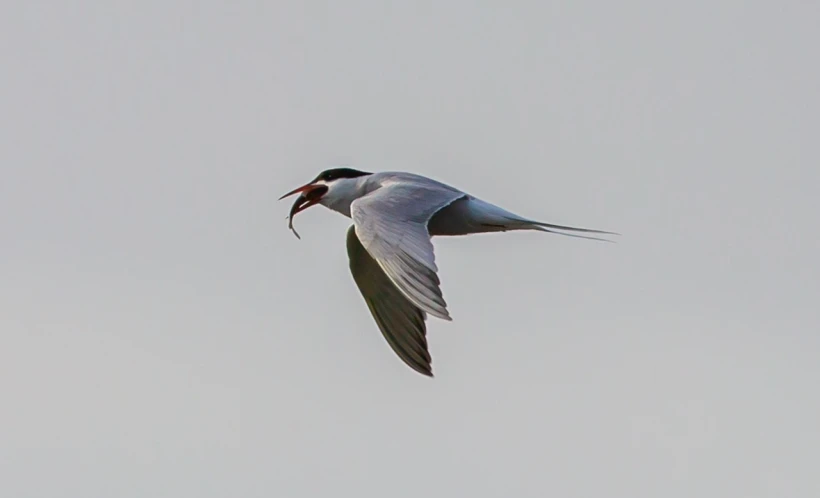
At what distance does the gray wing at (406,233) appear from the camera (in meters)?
12.9

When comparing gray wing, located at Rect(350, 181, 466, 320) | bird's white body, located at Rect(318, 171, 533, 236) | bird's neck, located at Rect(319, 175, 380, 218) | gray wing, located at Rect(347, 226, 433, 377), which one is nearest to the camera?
gray wing, located at Rect(350, 181, 466, 320)

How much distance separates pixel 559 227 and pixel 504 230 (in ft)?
2.77

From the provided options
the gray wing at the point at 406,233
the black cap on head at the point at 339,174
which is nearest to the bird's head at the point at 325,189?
the black cap on head at the point at 339,174

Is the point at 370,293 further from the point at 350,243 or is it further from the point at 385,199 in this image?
the point at 385,199

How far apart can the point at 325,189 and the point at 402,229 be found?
3.05 m

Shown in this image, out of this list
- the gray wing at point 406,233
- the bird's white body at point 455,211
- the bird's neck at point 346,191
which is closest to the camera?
the gray wing at point 406,233

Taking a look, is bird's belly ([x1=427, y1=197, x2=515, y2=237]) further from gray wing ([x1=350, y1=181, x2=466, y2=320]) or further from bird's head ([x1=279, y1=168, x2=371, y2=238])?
bird's head ([x1=279, y1=168, x2=371, y2=238])

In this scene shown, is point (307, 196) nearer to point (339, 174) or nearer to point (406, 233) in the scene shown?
point (339, 174)

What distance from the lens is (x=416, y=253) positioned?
44.4 ft

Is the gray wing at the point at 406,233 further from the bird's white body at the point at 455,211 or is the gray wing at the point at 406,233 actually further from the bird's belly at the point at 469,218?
the bird's belly at the point at 469,218

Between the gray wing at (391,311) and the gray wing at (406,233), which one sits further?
the gray wing at (391,311)

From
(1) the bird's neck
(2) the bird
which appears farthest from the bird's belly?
(1) the bird's neck

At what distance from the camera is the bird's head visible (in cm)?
1678

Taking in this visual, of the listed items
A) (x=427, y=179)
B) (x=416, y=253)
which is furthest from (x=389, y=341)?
(x=416, y=253)
